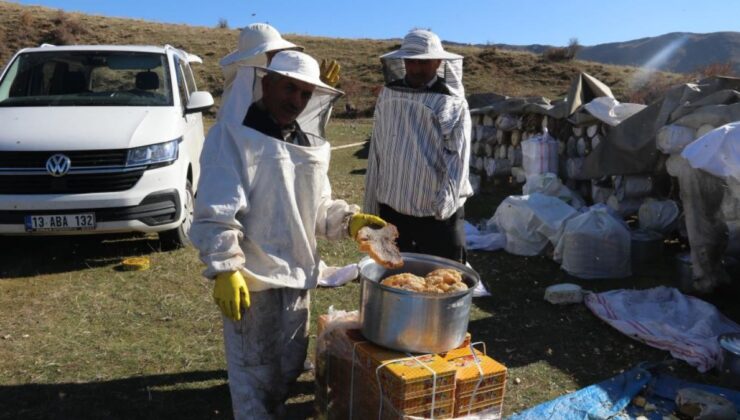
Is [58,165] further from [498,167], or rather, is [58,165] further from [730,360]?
[498,167]

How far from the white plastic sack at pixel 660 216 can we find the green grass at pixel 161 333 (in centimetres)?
53

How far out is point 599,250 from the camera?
6.16 metres

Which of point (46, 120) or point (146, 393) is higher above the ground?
point (46, 120)

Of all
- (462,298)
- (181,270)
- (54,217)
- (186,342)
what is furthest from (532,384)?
(54,217)

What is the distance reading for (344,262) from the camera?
6.42 meters

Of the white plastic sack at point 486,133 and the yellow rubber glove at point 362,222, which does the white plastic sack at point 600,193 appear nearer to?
the white plastic sack at point 486,133

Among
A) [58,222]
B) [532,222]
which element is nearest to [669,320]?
[532,222]

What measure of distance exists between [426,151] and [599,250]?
10.1 ft

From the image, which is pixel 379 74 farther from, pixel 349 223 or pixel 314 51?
pixel 349 223

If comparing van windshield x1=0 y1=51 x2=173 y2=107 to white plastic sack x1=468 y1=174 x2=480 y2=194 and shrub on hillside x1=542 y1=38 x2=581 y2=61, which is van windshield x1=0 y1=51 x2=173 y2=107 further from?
shrub on hillside x1=542 y1=38 x2=581 y2=61

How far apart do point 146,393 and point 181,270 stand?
2.23 m

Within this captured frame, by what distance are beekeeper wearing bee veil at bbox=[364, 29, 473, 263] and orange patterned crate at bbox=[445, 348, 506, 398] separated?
4.06 ft

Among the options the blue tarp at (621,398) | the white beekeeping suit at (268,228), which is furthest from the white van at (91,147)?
the blue tarp at (621,398)

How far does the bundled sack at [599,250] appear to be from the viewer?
20.2 feet
